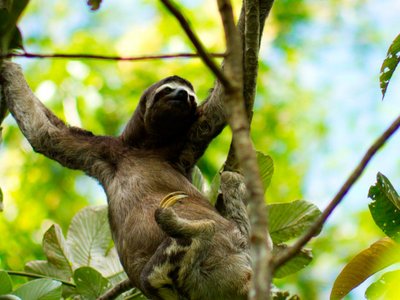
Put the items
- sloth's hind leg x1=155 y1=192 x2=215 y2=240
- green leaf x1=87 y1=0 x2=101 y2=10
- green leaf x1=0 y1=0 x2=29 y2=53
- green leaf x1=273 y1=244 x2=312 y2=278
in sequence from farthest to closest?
green leaf x1=273 y1=244 x2=312 y2=278 → sloth's hind leg x1=155 y1=192 x2=215 y2=240 → green leaf x1=87 y1=0 x2=101 y2=10 → green leaf x1=0 y1=0 x2=29 y2=53

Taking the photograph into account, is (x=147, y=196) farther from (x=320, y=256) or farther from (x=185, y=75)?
(x=320, y=256)

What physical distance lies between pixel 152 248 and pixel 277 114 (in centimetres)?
1133

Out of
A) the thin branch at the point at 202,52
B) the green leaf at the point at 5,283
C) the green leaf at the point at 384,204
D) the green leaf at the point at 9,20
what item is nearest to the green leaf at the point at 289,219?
the green leaf at the point at 384,204

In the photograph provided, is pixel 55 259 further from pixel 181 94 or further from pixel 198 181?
pixel 181 94

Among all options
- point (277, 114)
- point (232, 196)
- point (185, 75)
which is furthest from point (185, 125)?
point (277, 114)

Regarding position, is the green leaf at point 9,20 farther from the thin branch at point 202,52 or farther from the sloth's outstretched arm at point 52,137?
the sloth's outstretched arm at point 52,137

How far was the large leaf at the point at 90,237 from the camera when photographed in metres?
7.56

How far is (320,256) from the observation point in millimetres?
16844

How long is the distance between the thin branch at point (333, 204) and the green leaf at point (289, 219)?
3634 millimetres

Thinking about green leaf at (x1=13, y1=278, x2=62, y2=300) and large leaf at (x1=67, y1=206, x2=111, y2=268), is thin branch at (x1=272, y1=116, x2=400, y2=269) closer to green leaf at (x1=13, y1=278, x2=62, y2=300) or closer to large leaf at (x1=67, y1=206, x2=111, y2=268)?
green leaf at (x1=13, y1=278, x2=62, y2=300)

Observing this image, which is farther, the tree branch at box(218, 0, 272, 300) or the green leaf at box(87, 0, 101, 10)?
the green leaf at box(87, 0, 101, 10)

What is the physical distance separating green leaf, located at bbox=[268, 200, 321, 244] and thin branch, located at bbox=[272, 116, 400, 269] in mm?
3634

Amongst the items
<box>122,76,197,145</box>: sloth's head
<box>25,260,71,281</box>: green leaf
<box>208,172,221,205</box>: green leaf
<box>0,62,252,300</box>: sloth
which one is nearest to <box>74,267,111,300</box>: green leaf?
<box>0,62,252,300</box>: sloth

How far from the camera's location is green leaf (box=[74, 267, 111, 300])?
6536 millimetres
